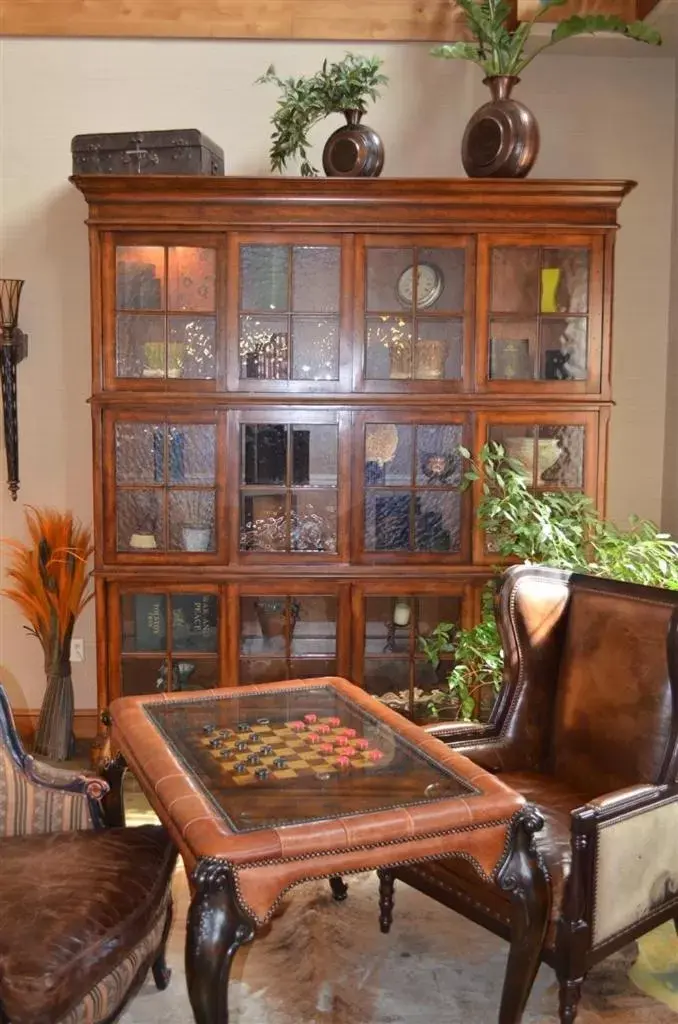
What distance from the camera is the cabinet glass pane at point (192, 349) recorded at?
3.58 metres

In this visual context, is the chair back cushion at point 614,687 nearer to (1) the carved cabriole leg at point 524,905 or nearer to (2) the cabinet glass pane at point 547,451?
(1) the carved cabriole leg at point 524,905

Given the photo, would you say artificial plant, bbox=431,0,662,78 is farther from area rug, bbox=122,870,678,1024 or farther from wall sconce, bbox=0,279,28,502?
area rug, bbox=122,870,678,1024

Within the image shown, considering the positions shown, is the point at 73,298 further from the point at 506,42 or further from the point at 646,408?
the point at 646,408

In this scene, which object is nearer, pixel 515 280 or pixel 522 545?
pixel 522 545

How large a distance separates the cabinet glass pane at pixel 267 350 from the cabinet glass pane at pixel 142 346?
321mm

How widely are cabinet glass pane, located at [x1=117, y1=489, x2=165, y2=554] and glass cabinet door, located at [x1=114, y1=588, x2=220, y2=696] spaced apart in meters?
0.18

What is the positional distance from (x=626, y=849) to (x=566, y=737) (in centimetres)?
48

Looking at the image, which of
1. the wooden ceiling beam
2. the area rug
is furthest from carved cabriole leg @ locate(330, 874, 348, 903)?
the wooden ceiling beam

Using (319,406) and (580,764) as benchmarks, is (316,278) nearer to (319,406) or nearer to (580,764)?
(319,406)

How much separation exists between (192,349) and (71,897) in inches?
85.0

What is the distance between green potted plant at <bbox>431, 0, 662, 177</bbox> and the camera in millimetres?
Answer: 3428

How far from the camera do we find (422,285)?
358cm

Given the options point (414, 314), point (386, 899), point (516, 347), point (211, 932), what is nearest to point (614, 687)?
point (386, 899)

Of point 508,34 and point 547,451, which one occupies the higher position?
point 508,34
